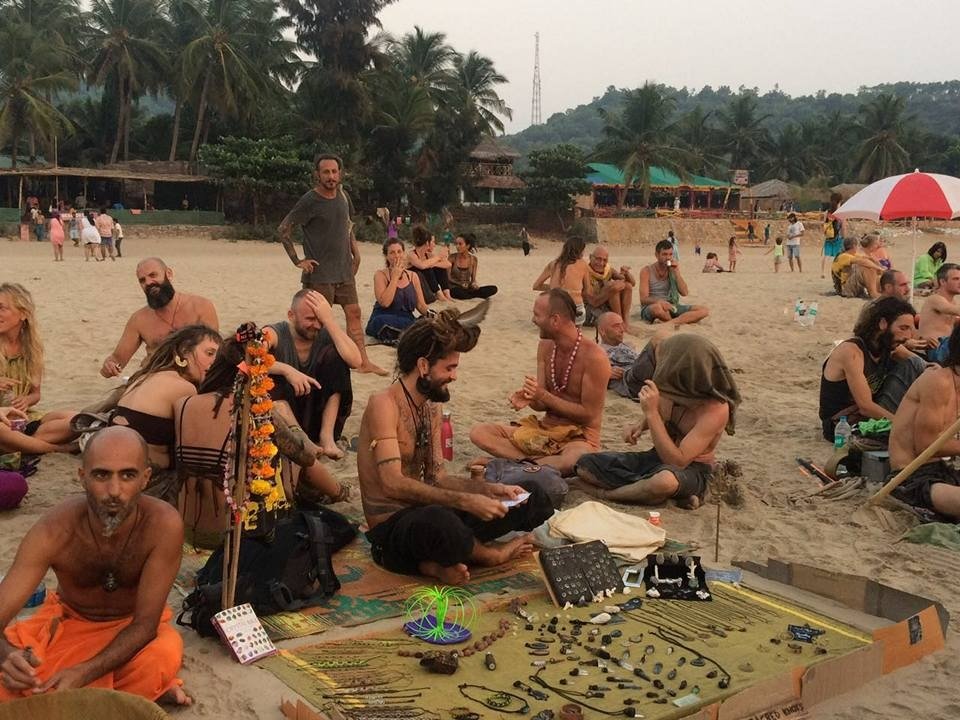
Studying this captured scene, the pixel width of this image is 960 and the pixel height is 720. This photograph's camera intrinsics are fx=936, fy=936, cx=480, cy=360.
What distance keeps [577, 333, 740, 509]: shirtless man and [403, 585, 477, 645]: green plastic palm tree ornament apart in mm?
1779

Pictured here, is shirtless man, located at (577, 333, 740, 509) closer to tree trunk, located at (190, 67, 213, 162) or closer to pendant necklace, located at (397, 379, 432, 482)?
pendant necklace, located at (397, 379, 432, 482)

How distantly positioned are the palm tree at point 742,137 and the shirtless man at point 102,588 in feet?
244

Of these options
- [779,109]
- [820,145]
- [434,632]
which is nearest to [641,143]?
[820,145]

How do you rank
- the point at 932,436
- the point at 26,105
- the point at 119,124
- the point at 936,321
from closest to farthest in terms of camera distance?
the point at 932,436
the point at 936,321
the point at 26,105
the point at 119,124

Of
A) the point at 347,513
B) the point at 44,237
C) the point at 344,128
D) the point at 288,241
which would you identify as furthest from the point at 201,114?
the point at 347,513

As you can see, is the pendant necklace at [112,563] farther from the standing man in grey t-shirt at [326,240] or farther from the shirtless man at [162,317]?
the standing man in grey t-shirt at [326,240]

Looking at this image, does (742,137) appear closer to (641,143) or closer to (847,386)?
(641,143)

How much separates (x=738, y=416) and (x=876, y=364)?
1.63 m

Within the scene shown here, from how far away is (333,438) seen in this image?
6.29 m

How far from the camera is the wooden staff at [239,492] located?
3595 mm

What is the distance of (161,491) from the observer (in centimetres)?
451

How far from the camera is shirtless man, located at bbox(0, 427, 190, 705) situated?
304cm

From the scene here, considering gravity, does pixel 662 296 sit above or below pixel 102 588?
above

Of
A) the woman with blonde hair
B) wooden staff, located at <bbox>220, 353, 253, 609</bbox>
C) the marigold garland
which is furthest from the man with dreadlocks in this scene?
the woman with blonde hair
